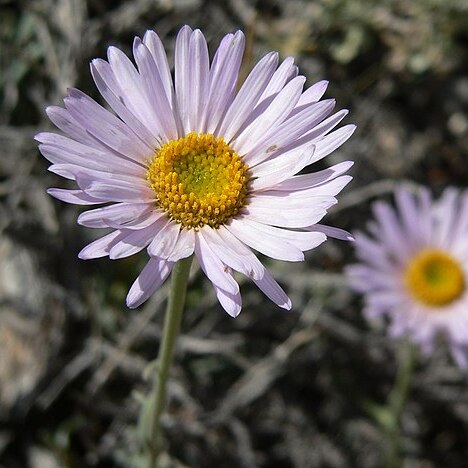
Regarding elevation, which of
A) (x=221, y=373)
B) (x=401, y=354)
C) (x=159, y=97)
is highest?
(x=159, y=97)

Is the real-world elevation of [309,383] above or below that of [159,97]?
below

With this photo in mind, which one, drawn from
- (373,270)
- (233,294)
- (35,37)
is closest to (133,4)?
(35,37)

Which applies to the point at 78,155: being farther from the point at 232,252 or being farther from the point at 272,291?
the point at 272,291

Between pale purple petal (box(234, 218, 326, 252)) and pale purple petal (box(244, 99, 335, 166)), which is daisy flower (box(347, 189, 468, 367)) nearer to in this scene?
pale purple petal (box(244, 99, 335, 166))

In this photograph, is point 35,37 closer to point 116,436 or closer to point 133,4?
point 133,4

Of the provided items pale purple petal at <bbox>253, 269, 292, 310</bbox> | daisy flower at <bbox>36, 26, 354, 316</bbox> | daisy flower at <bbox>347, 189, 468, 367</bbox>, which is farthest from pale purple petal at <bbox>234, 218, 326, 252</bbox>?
daisy flower at <bbox>347, 189, 468, 367</bbox>

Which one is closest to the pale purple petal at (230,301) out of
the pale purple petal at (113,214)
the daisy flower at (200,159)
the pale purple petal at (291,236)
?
the daisy flower at (200,159)

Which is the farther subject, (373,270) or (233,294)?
(373,270)
